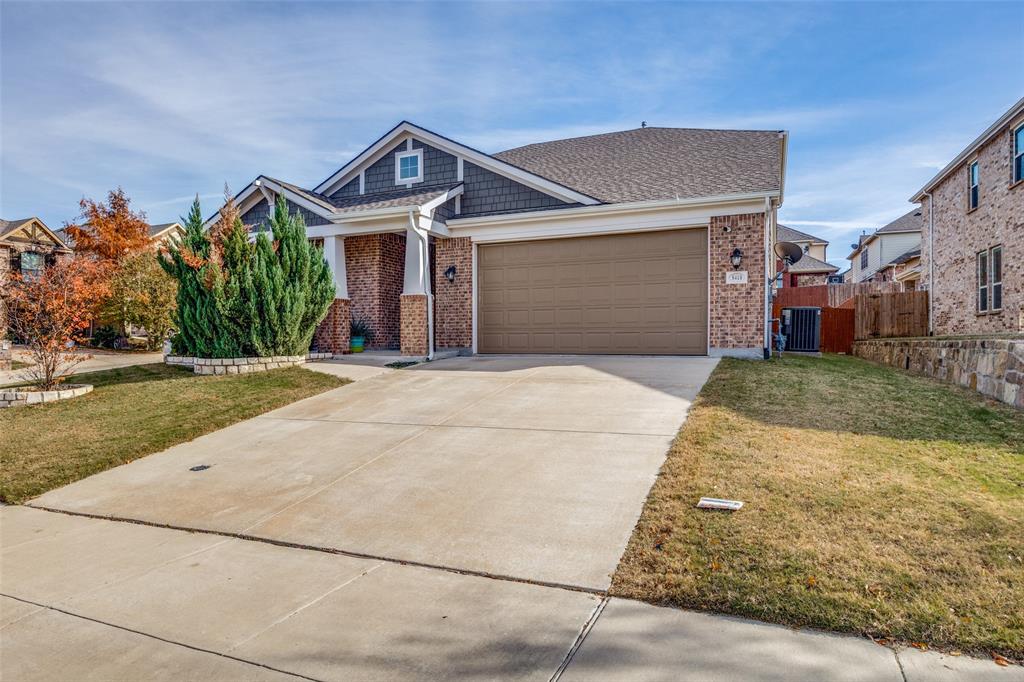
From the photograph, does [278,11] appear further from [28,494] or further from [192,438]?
[28,494]

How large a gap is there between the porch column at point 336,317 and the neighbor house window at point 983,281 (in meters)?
16.1

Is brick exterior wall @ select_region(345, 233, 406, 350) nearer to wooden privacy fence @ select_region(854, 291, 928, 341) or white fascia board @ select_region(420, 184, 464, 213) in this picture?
white fascia board @ select_region(420, 184, 464, 213)

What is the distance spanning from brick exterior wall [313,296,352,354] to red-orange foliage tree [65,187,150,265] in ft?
46.4

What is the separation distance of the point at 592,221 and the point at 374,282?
5600 mm

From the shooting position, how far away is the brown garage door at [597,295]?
38.8 ft

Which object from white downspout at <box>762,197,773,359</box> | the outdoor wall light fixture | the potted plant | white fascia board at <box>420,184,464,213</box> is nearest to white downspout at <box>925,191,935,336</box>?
white downspout at <box>762,197,773,359</box>

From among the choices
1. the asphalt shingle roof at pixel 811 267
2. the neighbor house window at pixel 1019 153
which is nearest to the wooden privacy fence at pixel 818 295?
the asphalt shingle roof at pixel 811 267

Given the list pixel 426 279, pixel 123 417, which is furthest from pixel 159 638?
pixel 426 279

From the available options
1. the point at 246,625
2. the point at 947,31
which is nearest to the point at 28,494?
the point at 246,625

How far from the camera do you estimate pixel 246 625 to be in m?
3.04

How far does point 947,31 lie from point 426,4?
8.50 metres

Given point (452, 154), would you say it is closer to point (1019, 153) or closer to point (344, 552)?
point (344, 552)

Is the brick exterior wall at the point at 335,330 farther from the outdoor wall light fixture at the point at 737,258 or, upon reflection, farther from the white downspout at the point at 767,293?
the white downspout at the point at 767,293

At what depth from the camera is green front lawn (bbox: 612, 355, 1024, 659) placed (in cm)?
285
